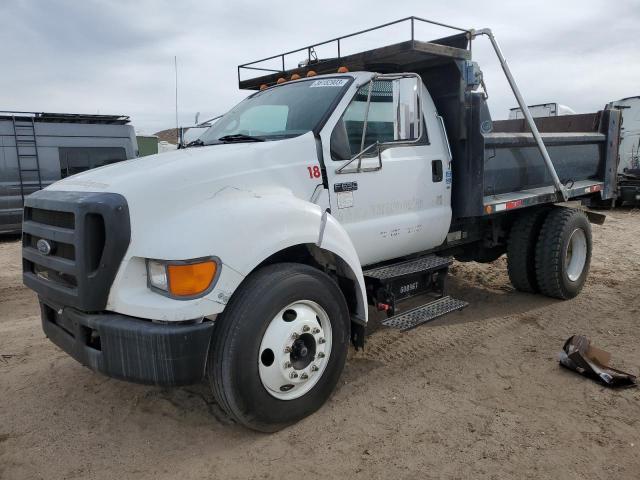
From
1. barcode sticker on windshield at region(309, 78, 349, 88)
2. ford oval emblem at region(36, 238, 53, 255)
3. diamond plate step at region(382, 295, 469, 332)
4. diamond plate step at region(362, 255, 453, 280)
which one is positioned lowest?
diamond plate step at region(382, 295, 469, 332)

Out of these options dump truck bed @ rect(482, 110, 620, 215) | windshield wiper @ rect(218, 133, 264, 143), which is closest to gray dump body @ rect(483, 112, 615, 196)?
dump truck bed @ rect(482, 110, 620, 215)

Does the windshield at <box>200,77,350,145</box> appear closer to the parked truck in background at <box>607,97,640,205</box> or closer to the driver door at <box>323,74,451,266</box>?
the driver door at <box>323,74,451,266</box>

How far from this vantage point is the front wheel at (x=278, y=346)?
9.31 ft

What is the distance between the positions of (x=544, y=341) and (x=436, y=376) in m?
1.32

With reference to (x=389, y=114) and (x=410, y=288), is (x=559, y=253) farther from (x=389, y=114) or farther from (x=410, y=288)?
(x=389, y=114)

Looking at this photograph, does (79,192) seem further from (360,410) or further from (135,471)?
(360,410)

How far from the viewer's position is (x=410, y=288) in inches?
172

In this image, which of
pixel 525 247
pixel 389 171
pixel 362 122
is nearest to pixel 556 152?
pixel 525 247

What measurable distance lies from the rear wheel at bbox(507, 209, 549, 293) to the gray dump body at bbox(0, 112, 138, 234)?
8910 millimetres

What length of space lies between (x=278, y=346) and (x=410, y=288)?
1.72 m

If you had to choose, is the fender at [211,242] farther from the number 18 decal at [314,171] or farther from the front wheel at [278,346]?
the number 18 decal at [314,171]

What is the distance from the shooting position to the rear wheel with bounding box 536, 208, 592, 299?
554 cm

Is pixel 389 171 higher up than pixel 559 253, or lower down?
higher up

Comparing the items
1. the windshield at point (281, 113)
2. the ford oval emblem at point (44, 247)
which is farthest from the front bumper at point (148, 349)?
the windshield at point (281, 113)
